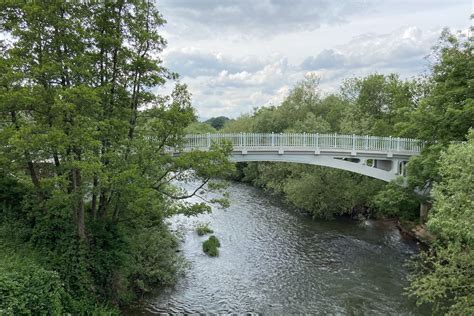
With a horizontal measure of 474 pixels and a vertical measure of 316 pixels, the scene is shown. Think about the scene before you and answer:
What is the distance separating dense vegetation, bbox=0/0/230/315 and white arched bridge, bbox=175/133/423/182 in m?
8.15

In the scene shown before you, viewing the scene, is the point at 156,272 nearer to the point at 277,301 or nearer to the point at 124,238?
the point at 124,238

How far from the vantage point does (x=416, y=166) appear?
59.8 ft

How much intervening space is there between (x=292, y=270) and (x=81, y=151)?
10.6m

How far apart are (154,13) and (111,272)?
8.49 metres

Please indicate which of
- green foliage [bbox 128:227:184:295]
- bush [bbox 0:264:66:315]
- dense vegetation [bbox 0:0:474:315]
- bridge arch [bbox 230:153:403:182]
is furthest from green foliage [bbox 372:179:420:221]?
bush [bbox 0:264:66:315]

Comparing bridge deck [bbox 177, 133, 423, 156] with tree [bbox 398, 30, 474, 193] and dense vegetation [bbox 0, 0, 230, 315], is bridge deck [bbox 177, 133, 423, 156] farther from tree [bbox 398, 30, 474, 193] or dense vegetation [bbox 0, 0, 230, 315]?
dense vegetation [bbox 0, 0, 230, 315]

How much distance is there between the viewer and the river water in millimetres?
13109

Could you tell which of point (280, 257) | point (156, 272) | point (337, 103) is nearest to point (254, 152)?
point (280, 257)

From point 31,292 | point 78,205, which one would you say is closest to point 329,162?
point 78,205

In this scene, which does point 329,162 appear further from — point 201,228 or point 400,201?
point 201,228

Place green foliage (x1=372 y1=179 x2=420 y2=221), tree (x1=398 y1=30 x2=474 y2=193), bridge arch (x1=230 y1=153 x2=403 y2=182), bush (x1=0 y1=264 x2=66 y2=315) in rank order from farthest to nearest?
bridge arch (x1=230 y1=153 x2=403 y2=182) < green foliage (x1=372 y1=179 x2=420 y2=221) < tree (x1=398 y1=30 x2=474 y2=193) < bush (x1=0 y1=264 x2=66 y2=315)

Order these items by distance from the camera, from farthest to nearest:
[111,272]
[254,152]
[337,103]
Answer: [337,103] → [254,152] → [111,272]

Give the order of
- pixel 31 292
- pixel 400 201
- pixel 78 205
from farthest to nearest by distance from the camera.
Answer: pixel 400 201, pixel 78 205, pixel 31 292

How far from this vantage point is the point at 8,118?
1045 centimetres
